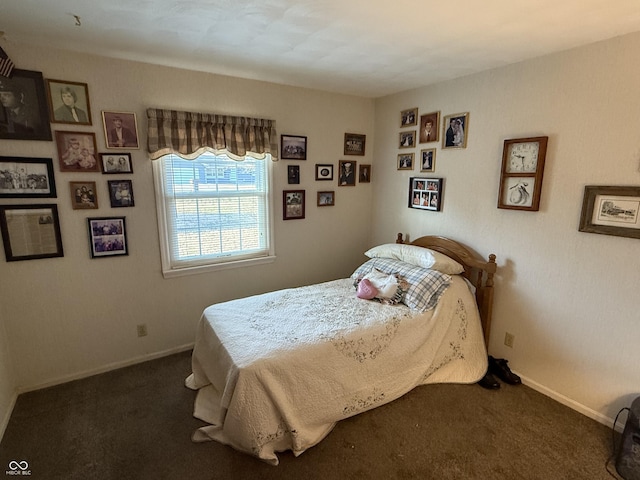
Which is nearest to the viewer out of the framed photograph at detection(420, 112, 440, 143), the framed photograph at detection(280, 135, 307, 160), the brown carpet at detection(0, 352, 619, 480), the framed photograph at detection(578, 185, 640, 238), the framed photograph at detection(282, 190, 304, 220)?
the brown carpet at detection(0, 352, 619, 480)

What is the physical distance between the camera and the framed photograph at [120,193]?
239cm

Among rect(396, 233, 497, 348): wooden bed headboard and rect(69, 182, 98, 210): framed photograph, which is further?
rect(396, 233, 497, 348): wooden bed headboard

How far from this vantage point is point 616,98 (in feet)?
6.16

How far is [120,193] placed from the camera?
2420 millimetres

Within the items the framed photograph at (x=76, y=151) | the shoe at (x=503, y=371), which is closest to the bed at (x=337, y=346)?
the shoe at (x=503, y=371)

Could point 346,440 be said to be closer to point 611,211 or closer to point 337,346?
point 337,346

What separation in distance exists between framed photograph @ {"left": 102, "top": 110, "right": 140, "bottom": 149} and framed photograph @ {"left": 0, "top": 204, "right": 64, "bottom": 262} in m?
0.61

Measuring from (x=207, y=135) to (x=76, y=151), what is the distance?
899mm

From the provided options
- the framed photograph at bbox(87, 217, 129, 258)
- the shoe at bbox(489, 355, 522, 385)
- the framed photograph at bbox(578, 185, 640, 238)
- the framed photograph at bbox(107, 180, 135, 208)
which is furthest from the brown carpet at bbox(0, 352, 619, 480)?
the framed photograph at bbox(107, 180, 135, 208)

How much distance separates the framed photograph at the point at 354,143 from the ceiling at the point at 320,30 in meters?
0.93

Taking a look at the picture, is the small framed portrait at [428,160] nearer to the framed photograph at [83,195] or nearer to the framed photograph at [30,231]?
the framed photograph at [83,195]

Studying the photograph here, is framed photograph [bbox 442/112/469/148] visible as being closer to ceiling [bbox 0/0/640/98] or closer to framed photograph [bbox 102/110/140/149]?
ceiling [bbox 0/0/640/98]

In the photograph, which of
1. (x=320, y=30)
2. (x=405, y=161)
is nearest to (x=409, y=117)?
(x=405, y=161)

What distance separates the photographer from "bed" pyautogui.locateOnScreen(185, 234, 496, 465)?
1757 millimetres
